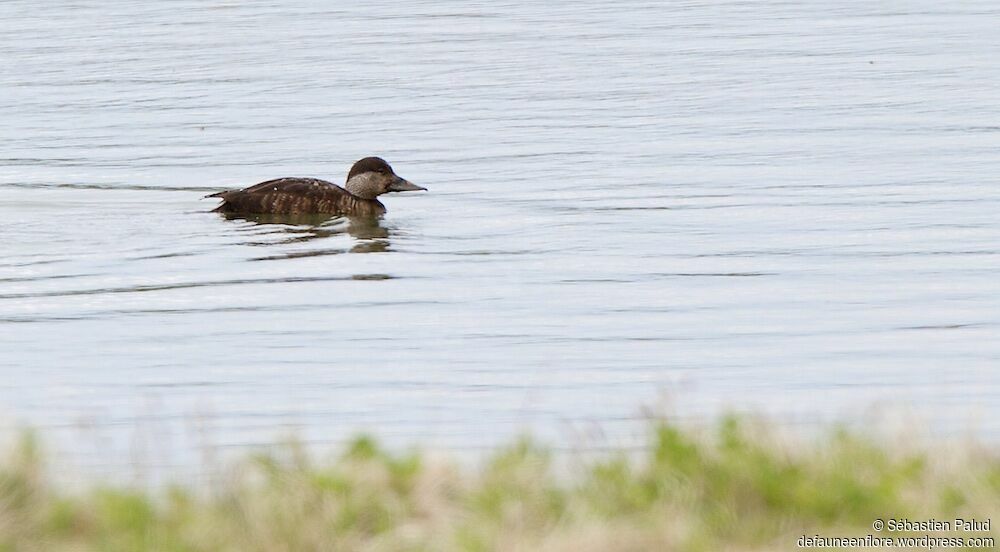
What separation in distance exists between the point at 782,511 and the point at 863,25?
97.8ft

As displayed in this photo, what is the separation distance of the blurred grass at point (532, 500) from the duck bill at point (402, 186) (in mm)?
11323

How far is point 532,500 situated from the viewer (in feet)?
22.0

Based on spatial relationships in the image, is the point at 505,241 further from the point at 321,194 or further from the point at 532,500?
the point at 532,500

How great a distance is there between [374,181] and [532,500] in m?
12.1

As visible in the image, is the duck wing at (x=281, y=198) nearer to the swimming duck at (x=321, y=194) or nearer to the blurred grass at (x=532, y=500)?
the swimming duck at (x=321, y=194)

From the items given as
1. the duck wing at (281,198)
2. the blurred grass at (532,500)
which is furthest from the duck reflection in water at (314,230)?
the blurred grass at (532,500)

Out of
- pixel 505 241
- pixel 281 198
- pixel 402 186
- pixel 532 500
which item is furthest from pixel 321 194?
pixel 532 500

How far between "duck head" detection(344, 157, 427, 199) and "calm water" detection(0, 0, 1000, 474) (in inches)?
14.2

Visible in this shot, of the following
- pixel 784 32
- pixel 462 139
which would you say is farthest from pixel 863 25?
pixel 462 139

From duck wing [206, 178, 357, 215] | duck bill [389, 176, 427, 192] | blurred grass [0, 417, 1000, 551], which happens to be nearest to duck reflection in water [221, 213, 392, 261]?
duck wing [206, 178, 357, 215]

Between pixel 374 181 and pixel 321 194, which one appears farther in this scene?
pixel 374 181

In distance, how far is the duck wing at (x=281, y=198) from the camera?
705 inches

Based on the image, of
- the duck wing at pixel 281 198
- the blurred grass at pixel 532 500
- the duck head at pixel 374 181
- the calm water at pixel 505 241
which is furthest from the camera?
the duck head at pixel 374 181

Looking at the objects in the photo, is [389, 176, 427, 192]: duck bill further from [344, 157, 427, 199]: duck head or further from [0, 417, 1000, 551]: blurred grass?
[0, 417, 1000, 551]: blurred grass
